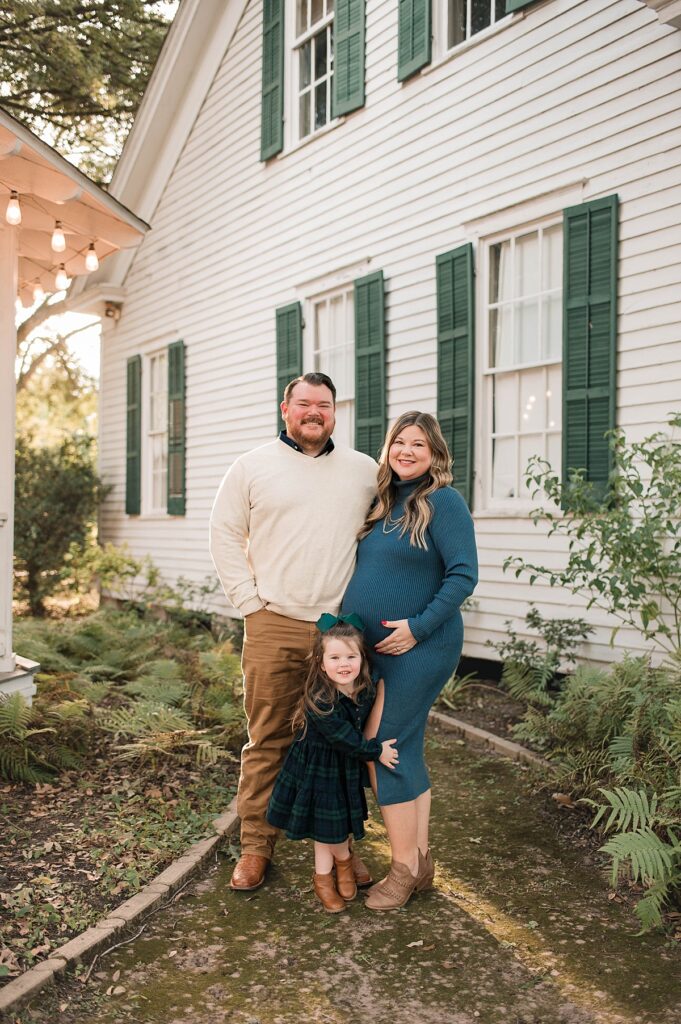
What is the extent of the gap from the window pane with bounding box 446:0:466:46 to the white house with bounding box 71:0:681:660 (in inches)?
1.2

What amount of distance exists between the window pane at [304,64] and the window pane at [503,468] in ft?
16.7

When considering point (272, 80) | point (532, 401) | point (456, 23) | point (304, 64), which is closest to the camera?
point (532, 401)

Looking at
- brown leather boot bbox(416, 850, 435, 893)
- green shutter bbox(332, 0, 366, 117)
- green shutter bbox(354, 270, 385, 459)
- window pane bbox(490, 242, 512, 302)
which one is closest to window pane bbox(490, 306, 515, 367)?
window pane bbox(490, 242, 512, 302)

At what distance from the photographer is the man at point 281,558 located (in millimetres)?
4035

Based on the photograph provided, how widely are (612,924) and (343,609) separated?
1.66m

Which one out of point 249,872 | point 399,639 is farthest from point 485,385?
point 249,872

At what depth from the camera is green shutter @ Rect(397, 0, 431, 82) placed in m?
7.91

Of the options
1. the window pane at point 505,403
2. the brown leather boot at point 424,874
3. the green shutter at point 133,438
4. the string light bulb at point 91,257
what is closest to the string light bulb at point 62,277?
the string light bulb at point 91,257

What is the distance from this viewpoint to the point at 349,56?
29.4ft

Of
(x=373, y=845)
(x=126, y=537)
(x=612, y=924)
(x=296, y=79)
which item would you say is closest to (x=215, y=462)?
(x=126, y=537)

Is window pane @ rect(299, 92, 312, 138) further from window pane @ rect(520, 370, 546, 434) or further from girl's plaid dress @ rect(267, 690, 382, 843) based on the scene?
girl's plaid dress @ rect(267, 690, 382, 843)

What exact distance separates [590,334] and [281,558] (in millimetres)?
3460

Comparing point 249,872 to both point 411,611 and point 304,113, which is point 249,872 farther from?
point 304,113

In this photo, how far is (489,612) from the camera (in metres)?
7.55
